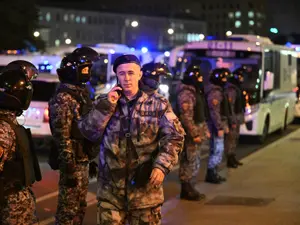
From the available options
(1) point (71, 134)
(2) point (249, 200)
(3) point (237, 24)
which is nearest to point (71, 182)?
(1) point (71, 134)

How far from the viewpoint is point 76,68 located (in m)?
6.09

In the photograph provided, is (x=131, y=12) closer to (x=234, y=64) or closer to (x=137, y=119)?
(x=234, y=64)

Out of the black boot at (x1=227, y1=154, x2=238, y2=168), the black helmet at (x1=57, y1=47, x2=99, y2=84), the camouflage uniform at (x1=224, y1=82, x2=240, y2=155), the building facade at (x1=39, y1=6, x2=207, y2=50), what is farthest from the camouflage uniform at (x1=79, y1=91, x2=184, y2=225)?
the building facade at (x1=39, y1=6, x2=207, y2=50)

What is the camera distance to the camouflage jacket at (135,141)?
473cm

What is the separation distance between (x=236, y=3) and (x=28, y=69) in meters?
143

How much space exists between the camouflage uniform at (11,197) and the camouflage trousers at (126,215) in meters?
0.56

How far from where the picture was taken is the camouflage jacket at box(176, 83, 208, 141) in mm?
8570

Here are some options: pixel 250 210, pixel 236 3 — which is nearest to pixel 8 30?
pixel 250 210

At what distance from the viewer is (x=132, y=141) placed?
473 centimetres

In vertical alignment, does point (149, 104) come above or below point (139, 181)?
above

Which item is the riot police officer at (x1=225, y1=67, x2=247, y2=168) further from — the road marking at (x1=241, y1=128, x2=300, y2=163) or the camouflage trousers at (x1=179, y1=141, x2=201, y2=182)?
the camouflage trousers at (x1=179, y1=141, x2=201, y2=182)

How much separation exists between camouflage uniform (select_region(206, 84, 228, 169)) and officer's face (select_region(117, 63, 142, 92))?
17.2ft

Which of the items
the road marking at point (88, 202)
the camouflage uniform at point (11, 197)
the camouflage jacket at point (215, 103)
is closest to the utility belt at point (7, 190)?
the camouflage uniform at point (11, 197)

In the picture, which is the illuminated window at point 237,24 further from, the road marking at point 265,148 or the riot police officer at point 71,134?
the riot police officer at point 71,134
